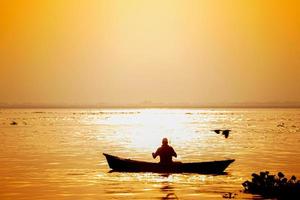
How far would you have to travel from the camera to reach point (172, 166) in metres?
34.4

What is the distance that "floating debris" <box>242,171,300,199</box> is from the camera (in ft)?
82.6

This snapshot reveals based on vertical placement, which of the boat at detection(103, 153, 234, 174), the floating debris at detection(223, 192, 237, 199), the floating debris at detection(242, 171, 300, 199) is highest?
the boat at detection(103, 153, 234, 174)

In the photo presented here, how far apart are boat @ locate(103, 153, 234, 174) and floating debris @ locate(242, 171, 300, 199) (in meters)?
7.14

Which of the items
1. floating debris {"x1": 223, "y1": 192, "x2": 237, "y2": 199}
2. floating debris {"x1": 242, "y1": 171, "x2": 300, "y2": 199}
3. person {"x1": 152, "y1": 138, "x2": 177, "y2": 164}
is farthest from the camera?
person {"x1": 152, "y1": 138, "x2": 177, "y2": 164}

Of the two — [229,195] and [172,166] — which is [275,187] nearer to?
[229,195]

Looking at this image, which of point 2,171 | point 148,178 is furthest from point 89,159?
point 148,178

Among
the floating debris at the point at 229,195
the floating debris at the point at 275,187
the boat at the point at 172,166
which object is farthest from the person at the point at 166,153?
the floating debris at the point at 275,187

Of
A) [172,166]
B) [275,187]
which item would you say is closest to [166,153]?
[172,166]

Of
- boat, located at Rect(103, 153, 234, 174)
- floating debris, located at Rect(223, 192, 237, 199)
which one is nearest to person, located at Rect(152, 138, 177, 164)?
boat, located at Rect(103, 153, 234, 174)

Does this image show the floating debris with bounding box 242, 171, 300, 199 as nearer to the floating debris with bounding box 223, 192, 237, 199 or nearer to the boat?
the floating debris with bounding box 223, 192, 237, 199

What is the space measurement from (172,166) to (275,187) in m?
9.19

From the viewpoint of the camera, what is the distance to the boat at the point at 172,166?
3447cm

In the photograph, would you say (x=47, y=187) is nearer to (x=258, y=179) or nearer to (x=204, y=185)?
(x=204, y=185)

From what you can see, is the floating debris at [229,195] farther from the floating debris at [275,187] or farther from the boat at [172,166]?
the boat at [172,166]
